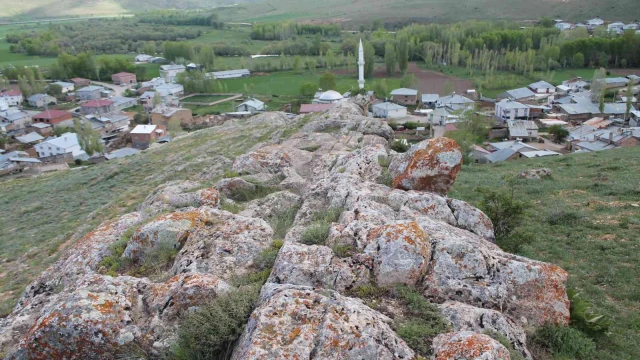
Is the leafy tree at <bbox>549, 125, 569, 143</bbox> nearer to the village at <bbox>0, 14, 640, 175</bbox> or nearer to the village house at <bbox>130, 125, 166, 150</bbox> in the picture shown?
the village at <bbox>0, 14, 640, 175</bbox>

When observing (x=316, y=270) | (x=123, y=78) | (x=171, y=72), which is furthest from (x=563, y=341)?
(x=171, y=72)

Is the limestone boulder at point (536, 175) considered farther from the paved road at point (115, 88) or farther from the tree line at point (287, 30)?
the tree line at point (287, 30)

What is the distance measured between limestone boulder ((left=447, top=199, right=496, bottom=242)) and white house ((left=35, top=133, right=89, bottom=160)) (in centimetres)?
6465

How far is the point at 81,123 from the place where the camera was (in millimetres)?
73500

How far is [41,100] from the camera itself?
94750 mm

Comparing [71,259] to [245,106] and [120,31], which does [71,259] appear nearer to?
[245,106]

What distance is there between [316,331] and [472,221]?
6575mm

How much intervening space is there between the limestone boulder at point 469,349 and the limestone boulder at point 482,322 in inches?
34.2

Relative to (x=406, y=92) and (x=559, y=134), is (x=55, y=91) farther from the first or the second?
(x=559, y=134)

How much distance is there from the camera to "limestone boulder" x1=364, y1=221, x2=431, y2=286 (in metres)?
9.14

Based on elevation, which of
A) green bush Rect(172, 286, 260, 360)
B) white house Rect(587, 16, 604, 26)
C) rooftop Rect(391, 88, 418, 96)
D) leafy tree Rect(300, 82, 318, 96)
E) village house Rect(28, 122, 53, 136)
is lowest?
village house Rect(28, 122, 53, 136)

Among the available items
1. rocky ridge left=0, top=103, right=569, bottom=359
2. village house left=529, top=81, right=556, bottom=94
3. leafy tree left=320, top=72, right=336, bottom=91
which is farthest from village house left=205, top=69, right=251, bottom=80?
rocky ridge left=0, top=103, right=569, bottom=359

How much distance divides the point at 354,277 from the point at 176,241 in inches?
198

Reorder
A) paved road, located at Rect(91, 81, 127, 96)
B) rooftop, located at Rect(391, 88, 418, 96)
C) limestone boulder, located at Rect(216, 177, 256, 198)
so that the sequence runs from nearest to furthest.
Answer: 1. limestone boulder, located at Rect(216, 177, 256, 198)
2. rooftop, located at Rect(391, 88, 418, 96)
3. paved road, located at Rect(91, 81, 127, 96)
